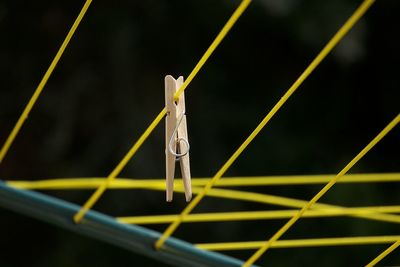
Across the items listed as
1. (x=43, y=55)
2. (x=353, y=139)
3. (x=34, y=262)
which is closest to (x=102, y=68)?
(x=43, y=55)

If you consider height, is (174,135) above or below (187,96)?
below

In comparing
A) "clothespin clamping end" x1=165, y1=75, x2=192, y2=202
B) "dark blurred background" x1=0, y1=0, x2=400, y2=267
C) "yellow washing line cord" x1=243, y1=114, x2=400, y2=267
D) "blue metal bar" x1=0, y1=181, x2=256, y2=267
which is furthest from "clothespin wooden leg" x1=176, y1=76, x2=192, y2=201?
"dark blurred background" x1=0, y1=0, x2=400, y2=267

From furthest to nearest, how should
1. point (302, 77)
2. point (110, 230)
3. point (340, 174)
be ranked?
1. point (110, 230)
2. point (340, 174)
3. point (302, 77)

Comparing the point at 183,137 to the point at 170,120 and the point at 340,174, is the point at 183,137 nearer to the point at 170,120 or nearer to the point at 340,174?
the point at 170,120

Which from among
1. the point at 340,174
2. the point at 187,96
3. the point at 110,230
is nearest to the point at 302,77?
the point at 340,174

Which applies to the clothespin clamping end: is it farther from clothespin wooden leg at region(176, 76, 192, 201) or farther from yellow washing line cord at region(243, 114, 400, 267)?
yellow washing line cord at region(243, 114, 400, 267)

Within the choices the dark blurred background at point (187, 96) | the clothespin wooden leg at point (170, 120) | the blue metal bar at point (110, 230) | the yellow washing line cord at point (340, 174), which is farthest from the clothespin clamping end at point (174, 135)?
the dark blurred background at point (187, 96)
